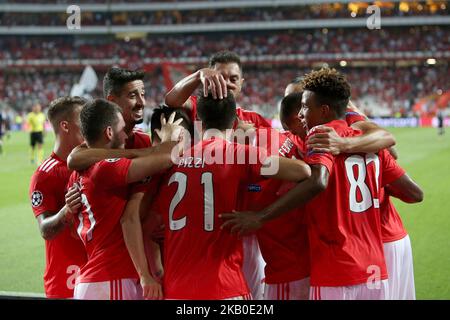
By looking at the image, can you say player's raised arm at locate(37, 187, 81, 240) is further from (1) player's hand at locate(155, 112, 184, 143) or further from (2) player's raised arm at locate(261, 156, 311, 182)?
(2) player's raised arm at locate(261, 156, 311, 182)

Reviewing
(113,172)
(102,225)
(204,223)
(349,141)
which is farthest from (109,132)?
(349,141)

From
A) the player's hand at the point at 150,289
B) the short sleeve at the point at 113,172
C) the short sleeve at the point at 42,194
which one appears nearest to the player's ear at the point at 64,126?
the short sleeve at the point at 42,194

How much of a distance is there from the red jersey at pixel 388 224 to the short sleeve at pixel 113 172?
181 cm

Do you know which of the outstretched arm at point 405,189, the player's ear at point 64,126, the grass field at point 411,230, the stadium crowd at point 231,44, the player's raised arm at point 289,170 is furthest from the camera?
the stadium crowd at point 231,44

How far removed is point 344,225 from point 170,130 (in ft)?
3.70

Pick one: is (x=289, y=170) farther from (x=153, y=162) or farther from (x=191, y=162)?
(x=153, y=162)

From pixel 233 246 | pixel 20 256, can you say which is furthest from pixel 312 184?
pixel 20 256

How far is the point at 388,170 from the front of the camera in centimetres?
384

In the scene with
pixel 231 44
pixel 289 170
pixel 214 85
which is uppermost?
pixel 231 44

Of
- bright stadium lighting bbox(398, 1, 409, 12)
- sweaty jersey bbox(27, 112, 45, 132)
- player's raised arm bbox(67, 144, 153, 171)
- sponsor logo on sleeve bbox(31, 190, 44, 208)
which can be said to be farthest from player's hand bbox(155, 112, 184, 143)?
bright stadium lighting bbox(398, 1, 409, 12)

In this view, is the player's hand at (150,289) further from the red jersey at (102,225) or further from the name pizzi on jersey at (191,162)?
the name pizzi on jersey at (191,162)

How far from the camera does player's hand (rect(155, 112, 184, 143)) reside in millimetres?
3477

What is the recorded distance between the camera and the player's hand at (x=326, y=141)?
3.38m

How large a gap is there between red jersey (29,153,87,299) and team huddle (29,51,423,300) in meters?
0.19
